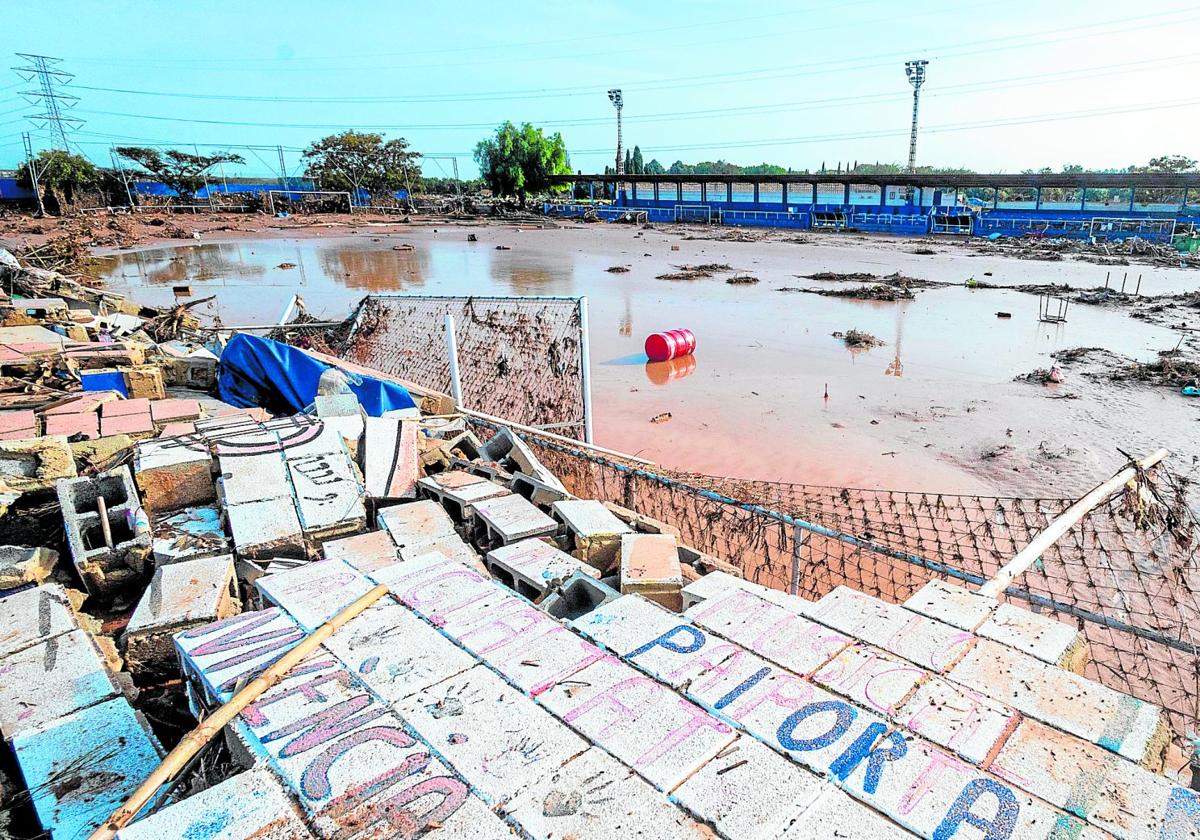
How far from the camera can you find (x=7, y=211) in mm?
51344

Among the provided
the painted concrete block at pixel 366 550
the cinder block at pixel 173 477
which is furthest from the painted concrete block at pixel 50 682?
the cinder block at pixel 173 477

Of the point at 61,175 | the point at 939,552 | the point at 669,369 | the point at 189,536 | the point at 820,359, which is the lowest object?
the point at 820,359

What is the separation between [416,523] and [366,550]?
1.41ft

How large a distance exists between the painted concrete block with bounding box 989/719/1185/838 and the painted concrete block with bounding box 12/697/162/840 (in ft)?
8.72

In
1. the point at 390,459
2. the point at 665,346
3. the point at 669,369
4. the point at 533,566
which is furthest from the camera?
the point at 665,346

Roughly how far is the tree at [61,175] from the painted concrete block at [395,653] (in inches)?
2574

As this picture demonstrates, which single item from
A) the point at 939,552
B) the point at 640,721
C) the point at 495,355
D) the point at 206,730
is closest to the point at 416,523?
the point at 206,730

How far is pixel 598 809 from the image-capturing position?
169cm

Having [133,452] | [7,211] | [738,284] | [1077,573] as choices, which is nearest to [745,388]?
[1077,573]

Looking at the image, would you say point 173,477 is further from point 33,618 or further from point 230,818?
point 230,818

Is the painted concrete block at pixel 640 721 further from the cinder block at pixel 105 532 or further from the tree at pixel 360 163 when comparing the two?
the tree at pixel 360 163

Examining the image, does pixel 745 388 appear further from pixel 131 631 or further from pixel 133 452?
pixel 131 631

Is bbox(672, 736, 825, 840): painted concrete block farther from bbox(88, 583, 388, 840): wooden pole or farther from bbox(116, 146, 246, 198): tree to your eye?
bbox(116, 146, 246, 198): tree

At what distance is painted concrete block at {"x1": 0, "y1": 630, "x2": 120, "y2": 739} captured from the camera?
8.50ft
